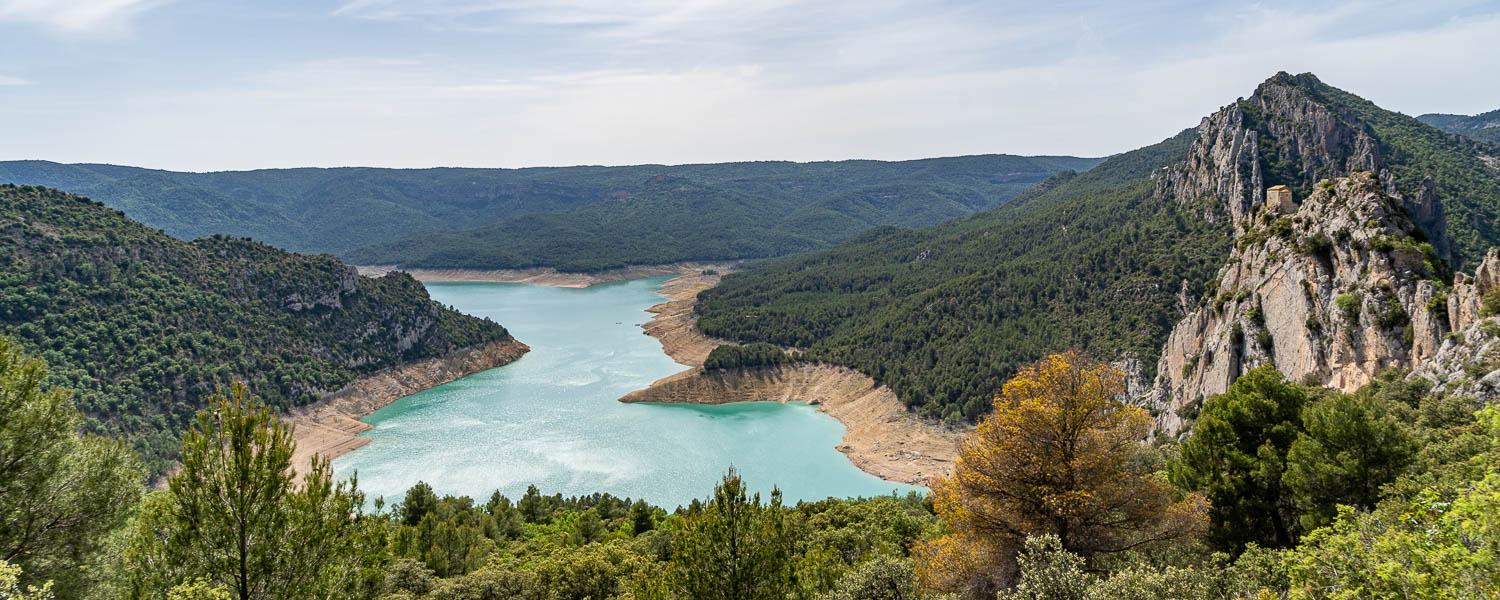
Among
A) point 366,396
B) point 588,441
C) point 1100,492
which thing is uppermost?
point 1100,492

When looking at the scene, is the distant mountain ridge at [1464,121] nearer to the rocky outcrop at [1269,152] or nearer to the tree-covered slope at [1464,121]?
the tree-covered slope at [1464,121]

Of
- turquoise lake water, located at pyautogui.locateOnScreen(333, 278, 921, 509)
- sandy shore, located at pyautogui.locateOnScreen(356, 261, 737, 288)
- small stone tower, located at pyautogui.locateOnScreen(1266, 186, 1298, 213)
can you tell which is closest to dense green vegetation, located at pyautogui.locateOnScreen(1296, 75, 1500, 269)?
small stone tower, located at pyautogui.locateOnScreen(1266, 186, 1298, 213)

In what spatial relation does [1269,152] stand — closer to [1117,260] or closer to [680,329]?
[1117,260]

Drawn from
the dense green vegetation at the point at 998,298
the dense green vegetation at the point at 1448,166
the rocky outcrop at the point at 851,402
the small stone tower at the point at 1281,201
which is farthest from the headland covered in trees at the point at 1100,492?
the rocky outcrop at the point at 851,402

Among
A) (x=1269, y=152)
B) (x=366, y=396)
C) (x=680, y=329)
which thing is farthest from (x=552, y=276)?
(x=1269, y=152)

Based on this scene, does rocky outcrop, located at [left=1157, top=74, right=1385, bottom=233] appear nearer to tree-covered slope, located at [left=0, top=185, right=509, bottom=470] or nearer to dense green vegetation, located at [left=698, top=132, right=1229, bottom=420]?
dense green vegetation, located at [left=698, top=132, right=1229, bottom=420]
